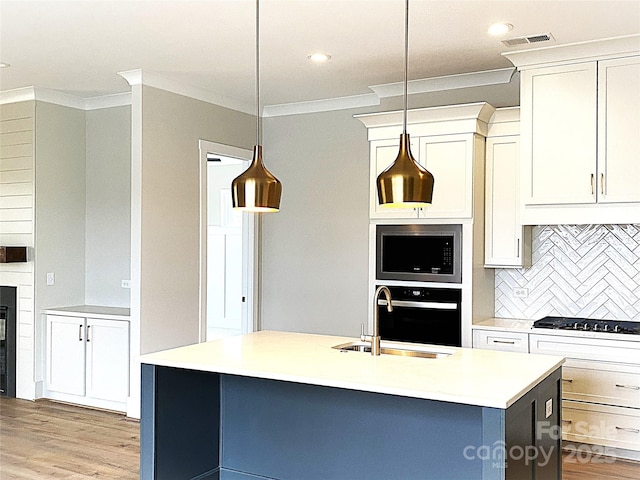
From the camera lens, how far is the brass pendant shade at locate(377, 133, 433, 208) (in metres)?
2.66

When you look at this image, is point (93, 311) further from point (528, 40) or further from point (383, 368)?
point (528, 40)

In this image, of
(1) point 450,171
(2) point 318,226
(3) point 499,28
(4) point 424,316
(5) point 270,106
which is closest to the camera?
(3) point 499,28

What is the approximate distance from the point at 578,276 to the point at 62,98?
4583 mm

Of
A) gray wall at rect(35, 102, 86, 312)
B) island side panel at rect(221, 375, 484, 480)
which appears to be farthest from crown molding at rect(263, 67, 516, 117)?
island side panel at rect(221, 375, 484, 480)

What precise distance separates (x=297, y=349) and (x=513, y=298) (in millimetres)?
2264

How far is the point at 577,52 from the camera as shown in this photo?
4.16 meters

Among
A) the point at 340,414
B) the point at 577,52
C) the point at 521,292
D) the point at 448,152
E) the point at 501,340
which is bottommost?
the point at 340,414

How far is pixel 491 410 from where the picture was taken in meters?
2.39

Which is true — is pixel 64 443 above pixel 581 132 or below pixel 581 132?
below

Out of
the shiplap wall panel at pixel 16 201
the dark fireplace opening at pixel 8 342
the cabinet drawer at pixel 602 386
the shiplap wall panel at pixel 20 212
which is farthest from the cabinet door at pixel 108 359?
the cabinet drawer at pixel 602 386

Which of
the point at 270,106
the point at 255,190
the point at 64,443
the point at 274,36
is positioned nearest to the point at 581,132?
the point at 274,36

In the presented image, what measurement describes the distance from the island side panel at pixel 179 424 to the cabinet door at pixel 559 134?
96.8 inches

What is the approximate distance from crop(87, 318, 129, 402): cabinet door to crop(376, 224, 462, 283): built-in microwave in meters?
2.12

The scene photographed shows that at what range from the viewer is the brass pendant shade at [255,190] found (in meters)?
2.85
